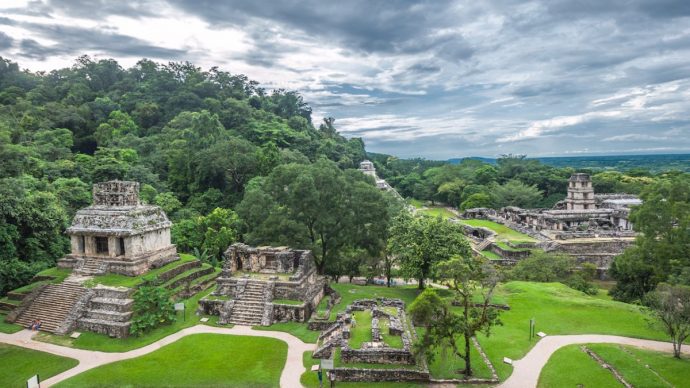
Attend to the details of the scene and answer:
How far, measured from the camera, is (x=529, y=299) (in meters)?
25.3

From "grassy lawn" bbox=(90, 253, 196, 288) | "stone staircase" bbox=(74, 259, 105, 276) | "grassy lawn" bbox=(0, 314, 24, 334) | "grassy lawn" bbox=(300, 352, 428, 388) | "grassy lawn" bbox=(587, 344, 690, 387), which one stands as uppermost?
"stone staircase" bbox=(74, 259, 105, 276)

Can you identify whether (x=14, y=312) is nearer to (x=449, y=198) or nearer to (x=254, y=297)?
(x=254, y=297)

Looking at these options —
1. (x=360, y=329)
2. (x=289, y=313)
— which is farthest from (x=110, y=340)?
(x=360, y=329)

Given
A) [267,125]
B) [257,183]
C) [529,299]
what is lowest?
[529,299]

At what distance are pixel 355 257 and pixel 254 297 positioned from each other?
37.0 ft

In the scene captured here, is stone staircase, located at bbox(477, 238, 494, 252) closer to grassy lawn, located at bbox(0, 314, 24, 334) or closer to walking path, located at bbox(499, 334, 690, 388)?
walking path, located at bbox(499, 334, 690, 388)

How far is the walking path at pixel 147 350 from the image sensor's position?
52.5ft

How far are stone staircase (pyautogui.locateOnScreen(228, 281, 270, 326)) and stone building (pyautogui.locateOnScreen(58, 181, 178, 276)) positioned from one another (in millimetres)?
6511

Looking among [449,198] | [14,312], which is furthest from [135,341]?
[449,198]

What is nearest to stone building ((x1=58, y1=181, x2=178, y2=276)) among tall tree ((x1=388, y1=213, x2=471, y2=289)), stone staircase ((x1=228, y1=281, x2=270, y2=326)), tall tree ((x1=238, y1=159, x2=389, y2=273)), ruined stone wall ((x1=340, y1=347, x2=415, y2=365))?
tall tree ((x1=238, y1=159, x2=389, y2=273))

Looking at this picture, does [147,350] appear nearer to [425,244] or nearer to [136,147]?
[425,244]

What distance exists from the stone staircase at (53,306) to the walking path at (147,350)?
92 cm

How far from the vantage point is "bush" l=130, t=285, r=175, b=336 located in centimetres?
1997

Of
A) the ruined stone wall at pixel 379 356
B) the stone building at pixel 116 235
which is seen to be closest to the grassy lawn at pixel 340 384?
the ruined stone wall at pixel 379 356
